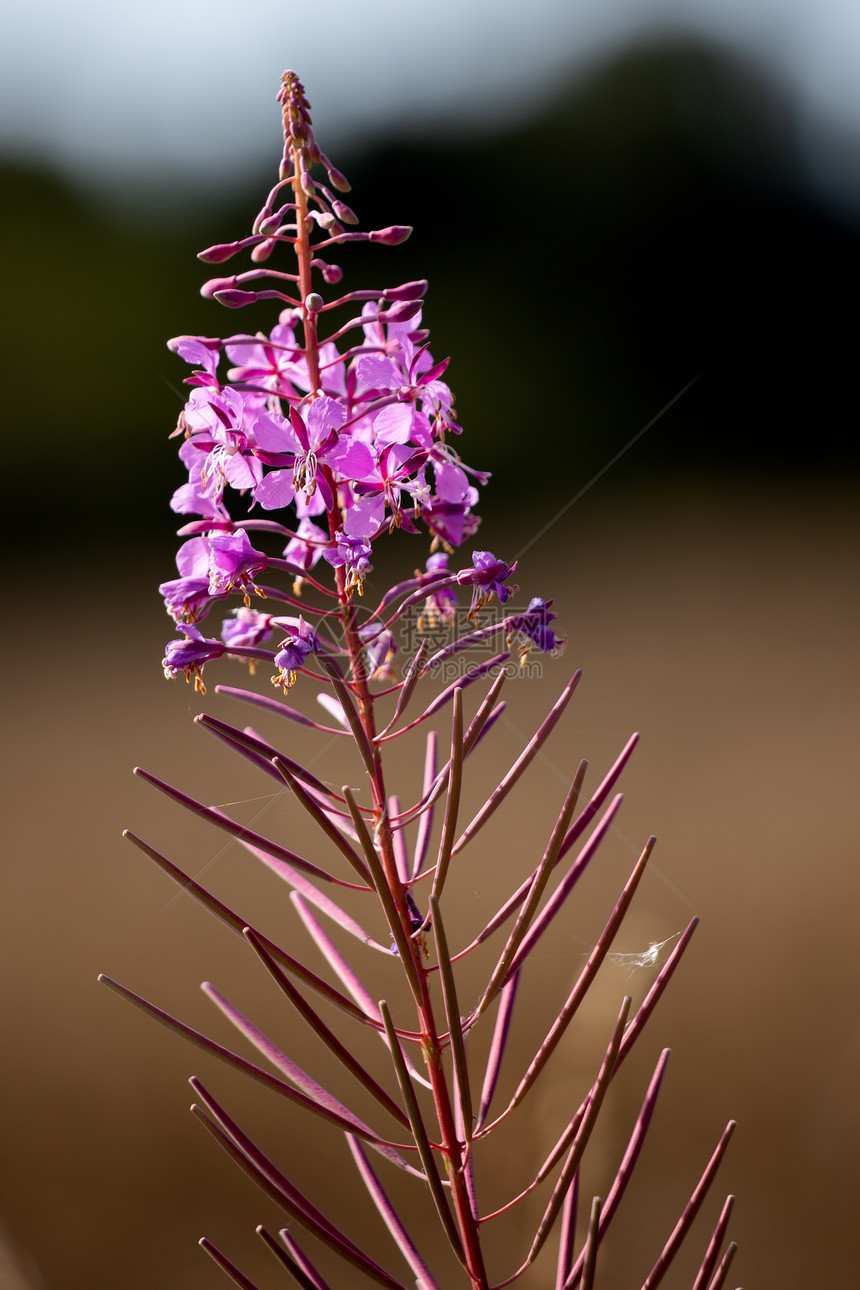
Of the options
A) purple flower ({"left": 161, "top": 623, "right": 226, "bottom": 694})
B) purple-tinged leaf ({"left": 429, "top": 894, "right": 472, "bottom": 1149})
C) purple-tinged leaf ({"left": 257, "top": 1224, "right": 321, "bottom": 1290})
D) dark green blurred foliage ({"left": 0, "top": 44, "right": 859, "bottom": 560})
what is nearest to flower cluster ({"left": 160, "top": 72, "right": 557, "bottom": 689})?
purple flower ({"left": 161, "top": 623, "right": 226, "bottom": 694})

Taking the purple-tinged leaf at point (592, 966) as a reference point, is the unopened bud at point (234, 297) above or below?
above

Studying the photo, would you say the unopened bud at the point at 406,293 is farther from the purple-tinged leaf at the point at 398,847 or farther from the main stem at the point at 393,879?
the purple-tinged leaf at the point at 398,847

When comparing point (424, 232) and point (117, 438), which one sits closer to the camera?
point (117, 438)

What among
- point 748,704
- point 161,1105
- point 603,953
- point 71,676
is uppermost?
point 71,676

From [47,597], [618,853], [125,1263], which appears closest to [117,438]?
[47,597]

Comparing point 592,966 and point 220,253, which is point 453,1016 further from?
point 220,253

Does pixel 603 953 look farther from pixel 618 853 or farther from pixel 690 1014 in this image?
pixel 618 853

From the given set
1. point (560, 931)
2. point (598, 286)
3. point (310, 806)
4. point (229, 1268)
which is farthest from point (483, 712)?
point (598, 286)

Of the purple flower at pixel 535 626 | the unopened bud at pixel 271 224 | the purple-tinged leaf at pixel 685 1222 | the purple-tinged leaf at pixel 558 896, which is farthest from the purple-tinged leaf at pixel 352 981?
the unopened bud at pixel 271 224
